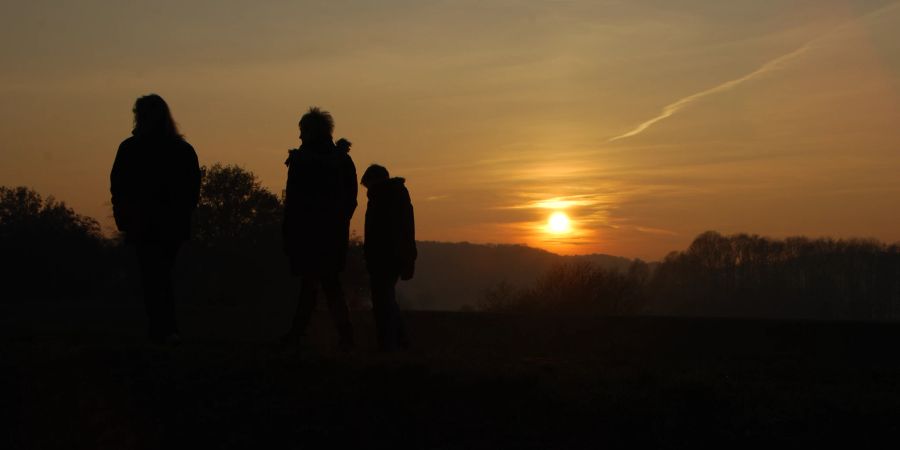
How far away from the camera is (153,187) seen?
33.6 ft

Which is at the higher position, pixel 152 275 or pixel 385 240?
pixel 385 240

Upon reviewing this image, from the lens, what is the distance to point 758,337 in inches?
706

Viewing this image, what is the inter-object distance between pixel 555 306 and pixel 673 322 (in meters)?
37.6

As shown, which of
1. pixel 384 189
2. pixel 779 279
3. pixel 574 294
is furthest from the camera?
pixel 779 279

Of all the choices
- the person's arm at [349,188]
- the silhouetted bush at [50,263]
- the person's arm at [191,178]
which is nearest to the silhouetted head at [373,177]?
the person's arm at [349,188]

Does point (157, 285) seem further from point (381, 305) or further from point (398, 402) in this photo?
point (398, 402)

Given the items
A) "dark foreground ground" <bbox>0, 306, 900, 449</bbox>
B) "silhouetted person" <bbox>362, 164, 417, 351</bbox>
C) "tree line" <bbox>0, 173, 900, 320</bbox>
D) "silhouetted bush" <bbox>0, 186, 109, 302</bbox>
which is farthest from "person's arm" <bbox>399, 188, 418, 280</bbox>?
"silhouetted bush" <bbox>0, 186, 109, 302</bbox>

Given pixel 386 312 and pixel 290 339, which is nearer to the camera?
pixel 290 339

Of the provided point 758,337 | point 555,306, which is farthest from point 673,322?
point 555,306

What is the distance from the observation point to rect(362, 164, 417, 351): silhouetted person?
11766mm

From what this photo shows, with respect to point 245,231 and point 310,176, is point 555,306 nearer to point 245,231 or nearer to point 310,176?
point 245,231

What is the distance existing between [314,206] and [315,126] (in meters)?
0.88

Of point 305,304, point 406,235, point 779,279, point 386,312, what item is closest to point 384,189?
point 406,235

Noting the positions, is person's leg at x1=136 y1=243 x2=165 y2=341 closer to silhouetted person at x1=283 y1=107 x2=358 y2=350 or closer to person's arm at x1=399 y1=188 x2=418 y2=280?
silhouetted person at x1=283 y1=107 x2=358 y2=350
